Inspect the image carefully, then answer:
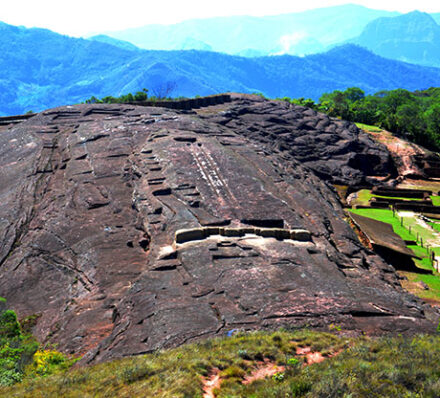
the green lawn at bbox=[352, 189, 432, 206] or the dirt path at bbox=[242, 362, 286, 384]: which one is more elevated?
the dirt path at bbox=[242, 362, 286, 384]

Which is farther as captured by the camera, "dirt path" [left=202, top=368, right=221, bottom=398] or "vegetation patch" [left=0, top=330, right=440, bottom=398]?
"dirt path" [left=202, top=368, right=221, bottom=398]

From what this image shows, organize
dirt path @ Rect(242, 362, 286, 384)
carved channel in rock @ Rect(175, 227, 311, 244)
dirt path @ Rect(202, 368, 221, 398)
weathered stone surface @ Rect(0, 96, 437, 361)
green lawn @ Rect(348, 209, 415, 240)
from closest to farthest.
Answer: dirt path @ Rect(202, 368, 221, 398) < dirt path @ Rect(242, 362, 286, 384) < weathered stone surface @ Rect(0, 96, 437, 361) < carved channel in rock @ Rect(175, 227, 311, 244) < green lawn @ Rect(348, 209, 415, 240)

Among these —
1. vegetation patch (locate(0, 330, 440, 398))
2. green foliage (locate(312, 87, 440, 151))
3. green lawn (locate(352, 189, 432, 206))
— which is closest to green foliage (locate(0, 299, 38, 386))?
vegetation patch (locate(0, 330, 440, 398))

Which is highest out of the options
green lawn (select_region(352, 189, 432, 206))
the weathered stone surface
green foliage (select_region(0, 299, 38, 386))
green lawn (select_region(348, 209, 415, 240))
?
the weathered stone surface

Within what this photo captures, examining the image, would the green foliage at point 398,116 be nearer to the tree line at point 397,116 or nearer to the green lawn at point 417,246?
the tree line at point 397,116

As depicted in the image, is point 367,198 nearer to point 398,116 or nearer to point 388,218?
point 388,218

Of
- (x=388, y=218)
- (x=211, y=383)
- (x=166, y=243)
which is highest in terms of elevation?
(x=211, y=383)

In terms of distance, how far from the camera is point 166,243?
22.5m

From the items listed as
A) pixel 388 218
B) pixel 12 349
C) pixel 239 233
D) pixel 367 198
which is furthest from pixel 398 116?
pixel 12 349

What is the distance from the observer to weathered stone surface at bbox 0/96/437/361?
666 inches

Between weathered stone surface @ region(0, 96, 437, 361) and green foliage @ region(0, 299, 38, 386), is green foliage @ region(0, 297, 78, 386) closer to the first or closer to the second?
green foliage @ region(0, 299, 38, 386)

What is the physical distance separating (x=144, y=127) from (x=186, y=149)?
8.21 m

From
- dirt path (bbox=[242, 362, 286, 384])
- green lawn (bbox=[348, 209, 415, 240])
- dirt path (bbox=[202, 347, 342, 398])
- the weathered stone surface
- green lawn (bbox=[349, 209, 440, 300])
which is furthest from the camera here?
green lawn (bbox=[348, 209, 415, 240])

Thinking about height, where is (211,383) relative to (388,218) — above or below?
above
